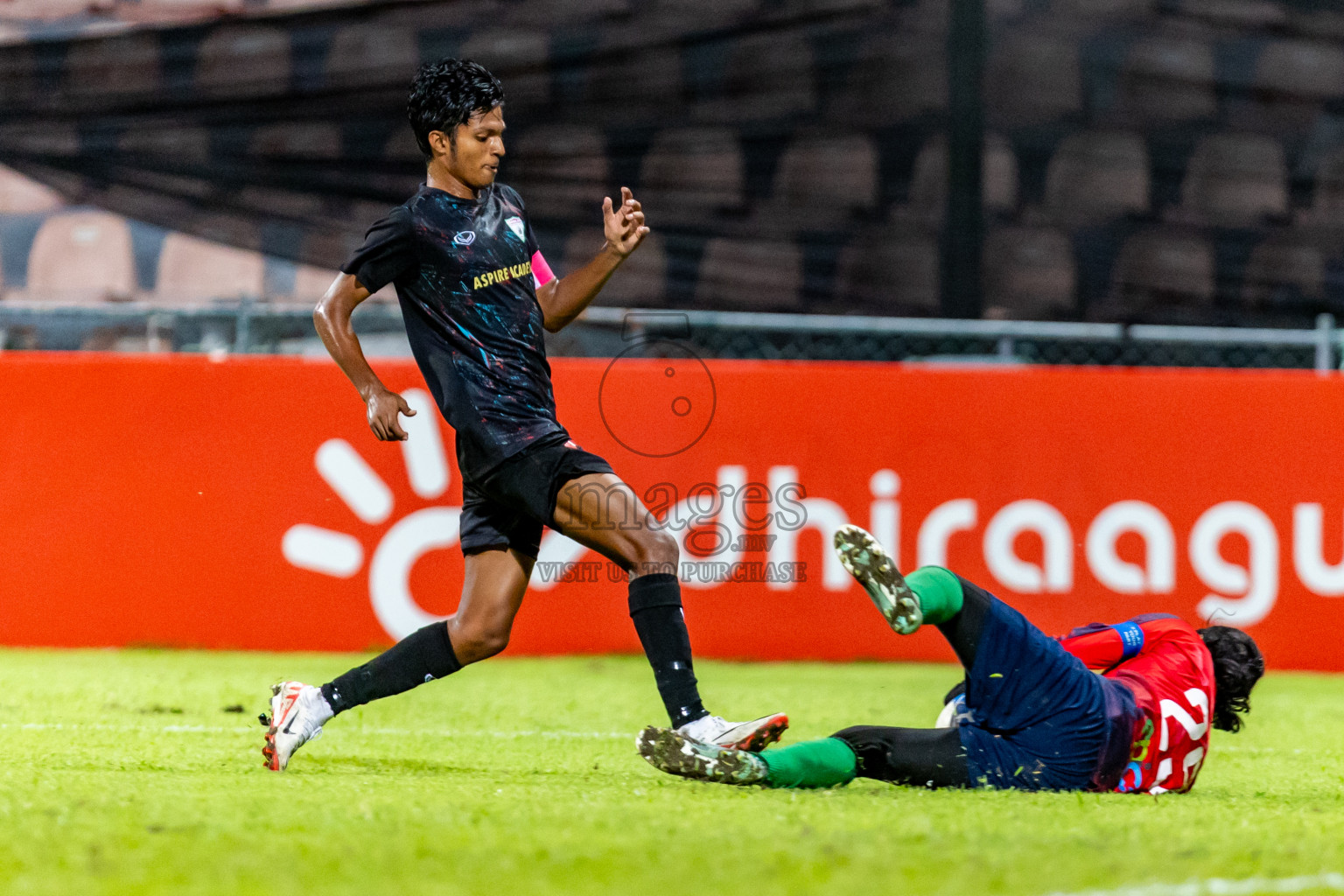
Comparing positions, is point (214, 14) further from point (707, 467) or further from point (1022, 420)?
point (1022, 420)

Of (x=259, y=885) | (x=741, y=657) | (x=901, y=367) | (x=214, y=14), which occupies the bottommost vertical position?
(x=741, y=657)

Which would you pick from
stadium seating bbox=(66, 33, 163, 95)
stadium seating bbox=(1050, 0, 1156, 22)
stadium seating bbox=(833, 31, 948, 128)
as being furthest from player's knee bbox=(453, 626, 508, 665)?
stadium seating bbox=(1050, 0, 1156, 22)

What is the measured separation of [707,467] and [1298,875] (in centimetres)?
455

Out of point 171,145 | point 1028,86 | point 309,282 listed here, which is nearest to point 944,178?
point 1028,86

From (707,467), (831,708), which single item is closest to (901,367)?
(707,467)

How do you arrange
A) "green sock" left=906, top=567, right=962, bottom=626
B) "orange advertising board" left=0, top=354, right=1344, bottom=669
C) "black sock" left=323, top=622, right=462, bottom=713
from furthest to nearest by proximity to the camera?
1. "orange advertising board" left=0, top=354, right=1344, bottom=669
2. "black sock" left=323, top=622, right=462, bottom=713
3. "green sock" left=906, top=567, right=962, bottom=626

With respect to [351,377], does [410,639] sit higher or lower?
lower

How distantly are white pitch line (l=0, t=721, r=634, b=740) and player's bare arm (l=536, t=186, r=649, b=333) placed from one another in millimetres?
1530

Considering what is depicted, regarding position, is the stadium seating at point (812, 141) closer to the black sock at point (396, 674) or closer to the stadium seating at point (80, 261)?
the stadium seating at point (80, 261)

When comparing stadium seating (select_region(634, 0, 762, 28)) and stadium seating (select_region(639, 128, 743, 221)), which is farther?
stadium seating (select_region(634, 0, 762, 28))

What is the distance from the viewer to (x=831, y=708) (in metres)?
5.57

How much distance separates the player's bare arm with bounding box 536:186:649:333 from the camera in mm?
3992

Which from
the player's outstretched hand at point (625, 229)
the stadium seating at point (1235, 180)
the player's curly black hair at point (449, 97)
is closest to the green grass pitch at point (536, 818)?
the player's outstretched hand at point (625, 229)

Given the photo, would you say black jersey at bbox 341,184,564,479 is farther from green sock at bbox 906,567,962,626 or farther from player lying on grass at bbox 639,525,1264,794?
green sock at bbox 906,567,962,626
